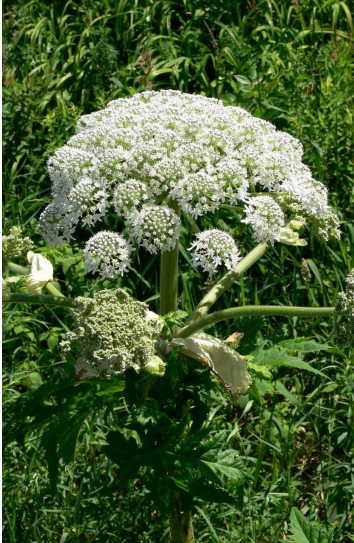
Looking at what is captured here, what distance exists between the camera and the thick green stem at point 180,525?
10.4 feet

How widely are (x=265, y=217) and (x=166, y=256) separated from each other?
1.72 ft

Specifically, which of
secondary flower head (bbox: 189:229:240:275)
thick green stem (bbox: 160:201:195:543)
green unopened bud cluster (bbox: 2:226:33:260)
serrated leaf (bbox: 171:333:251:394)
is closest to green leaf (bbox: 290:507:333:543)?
thick green stem (bbox: 160:201:195:543)

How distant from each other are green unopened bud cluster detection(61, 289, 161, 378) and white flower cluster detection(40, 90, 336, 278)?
279 millimetres

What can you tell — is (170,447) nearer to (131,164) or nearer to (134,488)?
(131,164)

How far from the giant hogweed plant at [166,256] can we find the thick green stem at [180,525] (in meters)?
0.17

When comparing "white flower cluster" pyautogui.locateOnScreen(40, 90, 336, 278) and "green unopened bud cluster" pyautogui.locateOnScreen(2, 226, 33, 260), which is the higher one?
"white flower cluster" pyautogui.locateOnScreen(40, 90, 336, 278)

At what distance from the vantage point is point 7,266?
295 centimetres

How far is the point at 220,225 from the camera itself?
16.6 feet

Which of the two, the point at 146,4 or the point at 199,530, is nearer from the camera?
the point at 199,530

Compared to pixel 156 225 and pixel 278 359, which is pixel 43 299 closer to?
pixel 156 225

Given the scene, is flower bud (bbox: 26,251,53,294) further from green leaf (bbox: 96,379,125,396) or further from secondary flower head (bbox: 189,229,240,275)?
secondary flower head (bbox: 189,229,240,275)

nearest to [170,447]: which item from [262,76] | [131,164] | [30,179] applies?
[131,164]

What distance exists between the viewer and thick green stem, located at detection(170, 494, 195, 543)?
10.4 ft

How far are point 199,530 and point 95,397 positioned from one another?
141cm
